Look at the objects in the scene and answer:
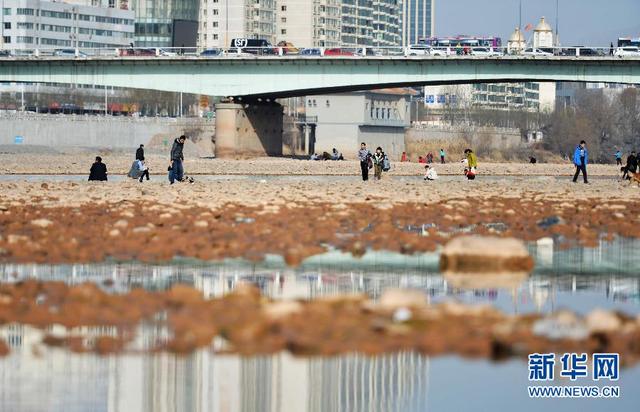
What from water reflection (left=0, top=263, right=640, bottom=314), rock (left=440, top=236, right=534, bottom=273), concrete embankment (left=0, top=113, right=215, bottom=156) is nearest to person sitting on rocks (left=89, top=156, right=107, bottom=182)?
water reflection (left=0, top=263, right=640, bottom=314)

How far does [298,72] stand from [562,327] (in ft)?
287

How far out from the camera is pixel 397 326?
13.8 metres

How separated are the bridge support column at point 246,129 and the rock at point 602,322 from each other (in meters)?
90.3

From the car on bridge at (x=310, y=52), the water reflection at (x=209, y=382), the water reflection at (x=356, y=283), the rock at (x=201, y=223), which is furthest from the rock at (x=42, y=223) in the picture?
the car on bridge at (x=310, y=52)

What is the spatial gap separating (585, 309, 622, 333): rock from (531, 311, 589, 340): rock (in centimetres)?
7

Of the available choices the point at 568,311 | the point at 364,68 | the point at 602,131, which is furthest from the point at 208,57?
the point at 602,131

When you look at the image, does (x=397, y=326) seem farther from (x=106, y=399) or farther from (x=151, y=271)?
(x=151, y=271)

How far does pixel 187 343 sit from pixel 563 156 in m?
176

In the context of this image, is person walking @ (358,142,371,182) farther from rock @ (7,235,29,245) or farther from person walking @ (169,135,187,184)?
rock @ (7,235,29,245)

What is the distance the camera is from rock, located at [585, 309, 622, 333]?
13698 millimetres

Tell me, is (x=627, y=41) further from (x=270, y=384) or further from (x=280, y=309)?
(x=270, y=384)

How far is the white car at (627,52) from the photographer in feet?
310

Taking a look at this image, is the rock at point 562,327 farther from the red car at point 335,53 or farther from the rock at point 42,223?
the red car at point 335,53

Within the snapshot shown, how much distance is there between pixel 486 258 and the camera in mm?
20000
